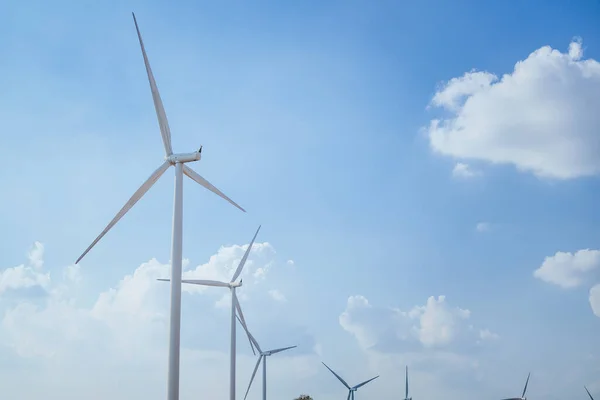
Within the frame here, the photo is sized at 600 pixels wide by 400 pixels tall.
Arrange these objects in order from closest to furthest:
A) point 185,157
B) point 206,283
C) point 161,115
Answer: point 185,157, point 161,115, point 206,283

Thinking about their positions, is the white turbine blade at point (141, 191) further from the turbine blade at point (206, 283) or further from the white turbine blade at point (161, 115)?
the turbine blade at point (206, 283)

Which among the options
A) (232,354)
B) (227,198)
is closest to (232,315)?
(232,354)

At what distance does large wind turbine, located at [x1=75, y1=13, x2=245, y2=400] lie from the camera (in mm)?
38750

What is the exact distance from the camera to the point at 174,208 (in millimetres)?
41781

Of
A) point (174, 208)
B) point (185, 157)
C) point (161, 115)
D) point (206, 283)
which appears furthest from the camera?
point (206, 283)

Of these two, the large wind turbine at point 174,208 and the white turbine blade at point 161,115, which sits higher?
the white turbine blade at point 161,115

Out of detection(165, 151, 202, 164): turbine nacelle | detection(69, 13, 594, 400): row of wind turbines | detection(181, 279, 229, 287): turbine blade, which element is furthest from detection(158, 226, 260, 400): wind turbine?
detection(165, 151, 202, 164): turbine nacelle

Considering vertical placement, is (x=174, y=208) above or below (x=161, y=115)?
below

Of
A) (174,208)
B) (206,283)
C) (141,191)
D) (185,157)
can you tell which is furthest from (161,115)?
(206,283)

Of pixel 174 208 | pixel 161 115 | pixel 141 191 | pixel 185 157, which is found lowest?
pixel 174 208

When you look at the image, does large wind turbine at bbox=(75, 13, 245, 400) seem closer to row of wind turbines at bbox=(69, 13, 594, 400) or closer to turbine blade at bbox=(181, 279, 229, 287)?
row of wind turbines at bbox=(69, 13, 594, 400)

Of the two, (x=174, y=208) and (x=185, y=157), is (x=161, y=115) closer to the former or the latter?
(x=185, y=157)

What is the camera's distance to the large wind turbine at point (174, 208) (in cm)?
3875

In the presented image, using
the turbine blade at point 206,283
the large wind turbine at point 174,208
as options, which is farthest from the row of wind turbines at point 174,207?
the turbine blade at point 206,283
